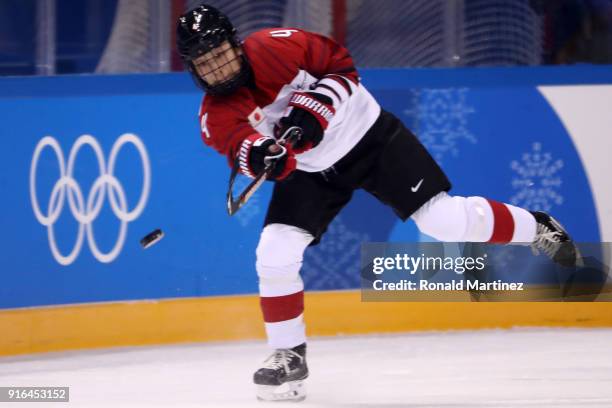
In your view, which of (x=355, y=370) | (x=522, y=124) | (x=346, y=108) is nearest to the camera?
(x=346, y=108)

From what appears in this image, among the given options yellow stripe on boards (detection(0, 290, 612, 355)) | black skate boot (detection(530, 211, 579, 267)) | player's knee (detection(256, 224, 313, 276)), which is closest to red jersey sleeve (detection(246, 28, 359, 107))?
player's knee (detection(256, 224, 313, 276))

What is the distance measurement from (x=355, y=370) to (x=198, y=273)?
3.05ft

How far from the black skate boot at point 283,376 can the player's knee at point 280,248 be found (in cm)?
26

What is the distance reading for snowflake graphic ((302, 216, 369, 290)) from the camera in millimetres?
4688

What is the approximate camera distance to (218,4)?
16.1 ft

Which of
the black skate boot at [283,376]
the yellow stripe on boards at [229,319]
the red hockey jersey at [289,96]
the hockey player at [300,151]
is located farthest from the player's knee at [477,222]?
the yellow stripe on boards at [229,319]

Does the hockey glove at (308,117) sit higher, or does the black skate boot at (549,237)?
the hockey glove at (308,117)


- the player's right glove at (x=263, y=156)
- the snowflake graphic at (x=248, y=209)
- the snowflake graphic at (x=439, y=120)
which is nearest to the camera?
the player's right glove at (x=263, y=156)

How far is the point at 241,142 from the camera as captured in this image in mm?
3197

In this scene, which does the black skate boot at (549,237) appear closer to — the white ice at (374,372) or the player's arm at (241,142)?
the white ice at (374,372)

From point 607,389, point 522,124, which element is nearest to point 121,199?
point 522,124

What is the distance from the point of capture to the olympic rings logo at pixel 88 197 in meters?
4.38

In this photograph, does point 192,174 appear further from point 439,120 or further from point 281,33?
point 281,33

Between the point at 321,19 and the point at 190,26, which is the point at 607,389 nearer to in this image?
the point at 190,26
